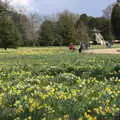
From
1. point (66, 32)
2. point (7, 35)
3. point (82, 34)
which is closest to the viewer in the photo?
point (7, 35)

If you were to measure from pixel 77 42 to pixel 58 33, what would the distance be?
4818 millimetres

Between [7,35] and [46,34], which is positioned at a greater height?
[7,35]

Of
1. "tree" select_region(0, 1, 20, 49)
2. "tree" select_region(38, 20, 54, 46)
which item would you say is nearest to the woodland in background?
"tree" select_region(38, 20, 54, 46)

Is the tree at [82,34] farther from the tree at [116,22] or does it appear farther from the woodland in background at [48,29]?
the tree at [116,22]

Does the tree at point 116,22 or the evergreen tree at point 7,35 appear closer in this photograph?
the evergreen tree at point 7,35

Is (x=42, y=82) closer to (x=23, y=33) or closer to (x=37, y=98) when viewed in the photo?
(x=37, y=98)

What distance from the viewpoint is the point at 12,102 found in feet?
25.0

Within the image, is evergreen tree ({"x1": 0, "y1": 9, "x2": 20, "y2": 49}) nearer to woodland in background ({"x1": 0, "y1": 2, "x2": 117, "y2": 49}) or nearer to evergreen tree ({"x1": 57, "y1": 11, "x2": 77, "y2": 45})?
woodland in background ({"x1": 0, "y1": 2, "x2": 117, "y2": 49})

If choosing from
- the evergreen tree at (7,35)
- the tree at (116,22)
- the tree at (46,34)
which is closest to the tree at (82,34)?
the tree at (46,34)

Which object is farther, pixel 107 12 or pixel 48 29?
pixel 107 12

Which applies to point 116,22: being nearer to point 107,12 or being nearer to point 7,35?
point 107,12

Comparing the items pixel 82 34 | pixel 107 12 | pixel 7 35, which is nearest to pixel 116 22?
pixel 82 34

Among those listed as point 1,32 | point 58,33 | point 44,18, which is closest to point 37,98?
point 1,32

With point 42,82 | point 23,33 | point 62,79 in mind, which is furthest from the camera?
point 23,33
